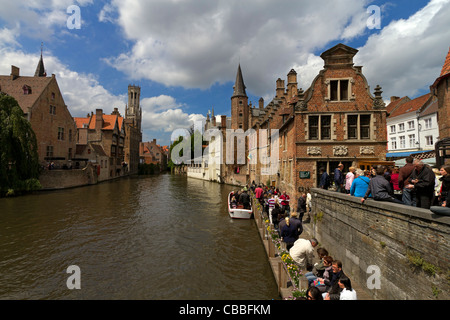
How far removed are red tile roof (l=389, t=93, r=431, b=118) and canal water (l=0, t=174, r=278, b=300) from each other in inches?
1095

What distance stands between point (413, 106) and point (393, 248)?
33.3m

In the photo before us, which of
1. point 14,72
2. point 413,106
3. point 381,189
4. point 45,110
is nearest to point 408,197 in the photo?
point 381,189

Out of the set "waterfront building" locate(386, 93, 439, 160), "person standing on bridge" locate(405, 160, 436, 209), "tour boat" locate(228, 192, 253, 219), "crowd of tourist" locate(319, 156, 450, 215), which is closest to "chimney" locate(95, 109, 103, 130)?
"tour boat" locate(228, 192, 253, 219)

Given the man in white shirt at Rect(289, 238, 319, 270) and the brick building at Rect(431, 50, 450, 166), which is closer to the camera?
the man in white shirt at Rect(289, 238, 319, 270)

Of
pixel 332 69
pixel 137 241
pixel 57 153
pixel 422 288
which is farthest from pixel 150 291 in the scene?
pixel 57 153

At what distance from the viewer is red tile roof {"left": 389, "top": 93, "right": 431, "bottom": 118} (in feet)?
92.4

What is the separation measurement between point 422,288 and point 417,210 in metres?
1.46

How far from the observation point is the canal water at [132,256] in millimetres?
7543

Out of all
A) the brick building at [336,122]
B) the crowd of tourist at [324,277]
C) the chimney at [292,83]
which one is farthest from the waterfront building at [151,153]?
the crowd of tourist at [324,277]

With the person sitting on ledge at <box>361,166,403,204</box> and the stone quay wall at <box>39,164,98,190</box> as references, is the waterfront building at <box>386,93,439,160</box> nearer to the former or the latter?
the person sitting on ledge at <box>361,166,403,204</box>

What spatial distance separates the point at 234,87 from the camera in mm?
47031

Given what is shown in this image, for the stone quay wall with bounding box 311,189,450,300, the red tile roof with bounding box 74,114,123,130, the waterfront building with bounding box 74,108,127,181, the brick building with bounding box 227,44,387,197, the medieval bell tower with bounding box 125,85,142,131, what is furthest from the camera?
the medieval bell tower with bounding box 125,85,142,131

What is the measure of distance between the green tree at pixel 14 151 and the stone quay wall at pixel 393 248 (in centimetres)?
3040

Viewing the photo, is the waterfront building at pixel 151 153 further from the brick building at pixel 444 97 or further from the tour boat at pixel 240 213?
the brick building at pixel 444 97
